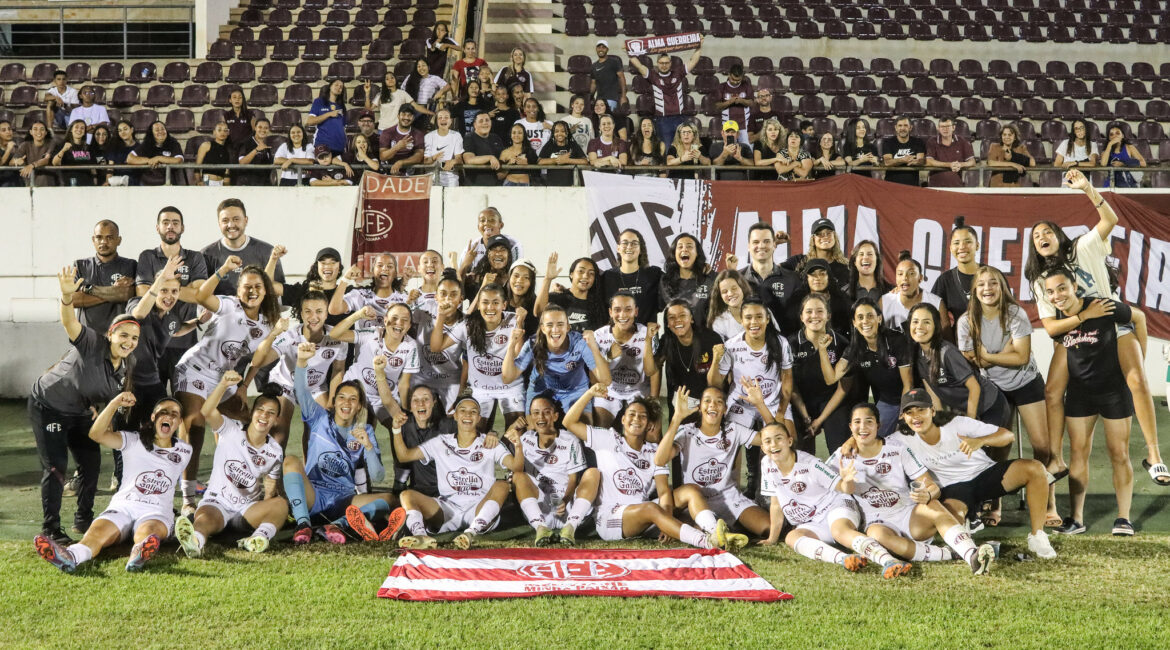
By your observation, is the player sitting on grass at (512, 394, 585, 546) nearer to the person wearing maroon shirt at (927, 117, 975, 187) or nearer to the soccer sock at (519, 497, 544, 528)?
the soccer sock at (519, 497, 544, 528)

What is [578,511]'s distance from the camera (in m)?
6.67

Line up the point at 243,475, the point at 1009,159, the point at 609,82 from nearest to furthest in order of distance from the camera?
the point at 243,475 < the point at 1009,159 < the point at 609,82

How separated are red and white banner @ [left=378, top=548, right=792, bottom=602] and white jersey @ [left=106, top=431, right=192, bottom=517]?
147cm

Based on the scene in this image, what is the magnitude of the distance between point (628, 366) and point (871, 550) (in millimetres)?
1998

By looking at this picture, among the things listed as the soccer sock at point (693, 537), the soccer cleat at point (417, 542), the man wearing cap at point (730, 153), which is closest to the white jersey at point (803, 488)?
the soccer sock at point (693, 537)

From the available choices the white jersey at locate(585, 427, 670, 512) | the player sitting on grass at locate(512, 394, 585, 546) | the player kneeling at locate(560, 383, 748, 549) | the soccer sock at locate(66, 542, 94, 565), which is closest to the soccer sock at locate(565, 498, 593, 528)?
the player kneeling at locate(560, 383, 748, 549)

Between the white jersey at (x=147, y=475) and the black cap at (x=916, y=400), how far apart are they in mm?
4291

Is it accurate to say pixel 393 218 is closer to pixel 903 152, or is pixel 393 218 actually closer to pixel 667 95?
pixel 667 95

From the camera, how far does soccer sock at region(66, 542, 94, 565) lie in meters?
5.92

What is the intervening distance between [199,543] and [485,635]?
6.98 ft

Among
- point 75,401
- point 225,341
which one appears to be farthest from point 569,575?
point 75,401

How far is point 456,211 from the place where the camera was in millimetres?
11758

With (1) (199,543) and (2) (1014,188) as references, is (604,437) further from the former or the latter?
(2) (1014,188)

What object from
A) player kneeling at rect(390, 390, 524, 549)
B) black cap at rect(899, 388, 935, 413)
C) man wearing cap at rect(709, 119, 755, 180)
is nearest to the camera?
black cap at rect(899, 388, 935, 413)
